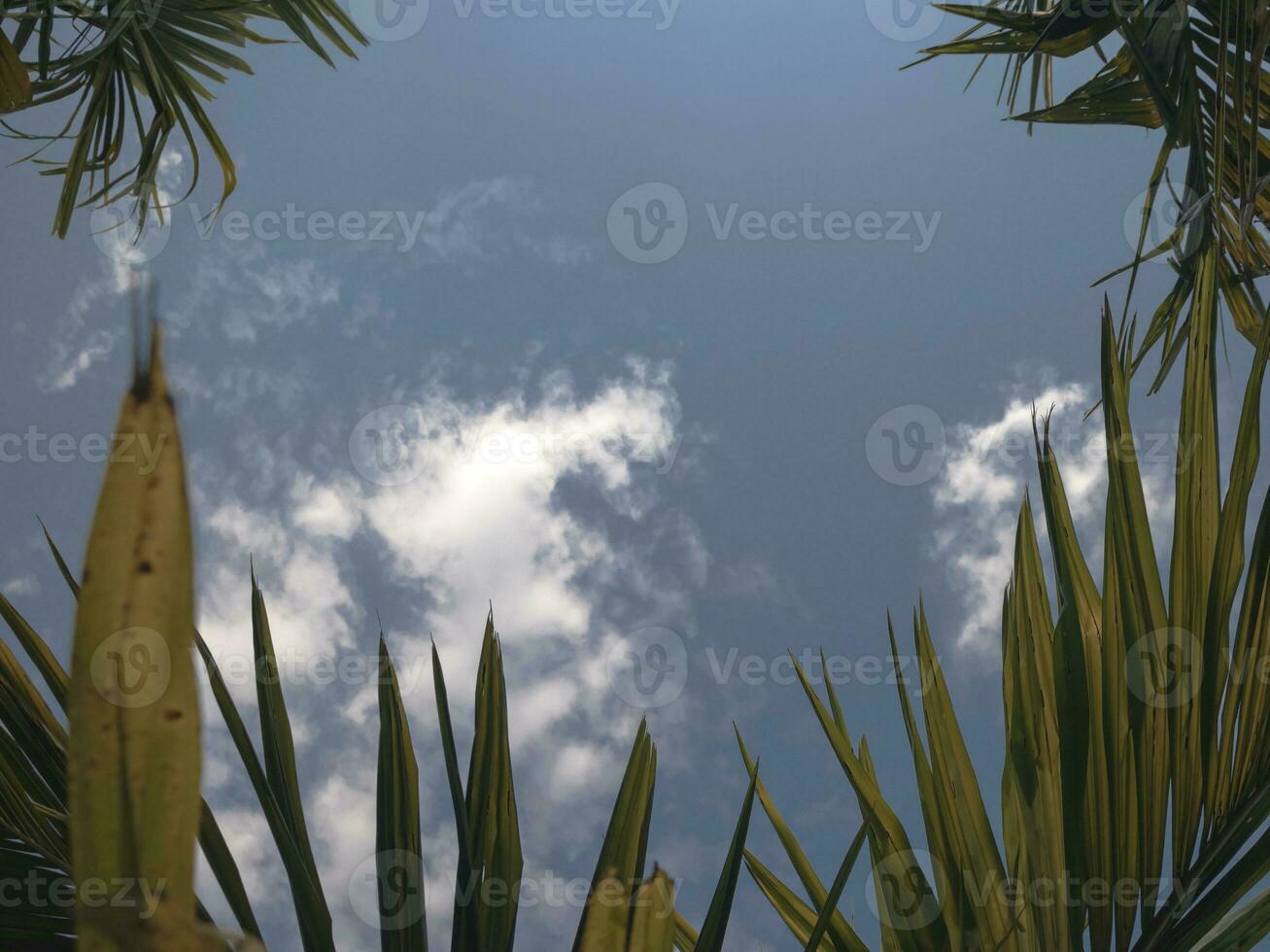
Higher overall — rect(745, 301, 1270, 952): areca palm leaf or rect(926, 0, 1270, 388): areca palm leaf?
rect(926, 0, 1270, 388): areca palm leaf

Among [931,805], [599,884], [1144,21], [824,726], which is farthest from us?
[1144,21]

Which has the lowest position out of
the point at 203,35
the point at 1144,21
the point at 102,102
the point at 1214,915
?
the point at 1214,915

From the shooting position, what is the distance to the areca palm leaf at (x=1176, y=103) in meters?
1.68

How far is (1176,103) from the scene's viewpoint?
1.83 metres

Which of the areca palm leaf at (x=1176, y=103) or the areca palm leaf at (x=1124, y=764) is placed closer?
the areca palm leaf at (x=1124, y=764)

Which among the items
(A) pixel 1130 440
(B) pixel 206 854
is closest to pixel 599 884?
(B) pixel 206 854

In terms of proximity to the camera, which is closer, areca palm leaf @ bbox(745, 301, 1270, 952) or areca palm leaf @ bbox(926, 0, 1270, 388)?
areca palm leaf @ bbox(745, 301, 1270, 952)

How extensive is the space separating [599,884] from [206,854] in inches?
18.3

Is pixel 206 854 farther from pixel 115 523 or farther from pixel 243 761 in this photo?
pixel 115 523

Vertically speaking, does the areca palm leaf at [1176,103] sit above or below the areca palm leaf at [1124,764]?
above

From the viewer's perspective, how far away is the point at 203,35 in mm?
2490

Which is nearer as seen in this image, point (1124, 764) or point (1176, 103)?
point (1124, 764)

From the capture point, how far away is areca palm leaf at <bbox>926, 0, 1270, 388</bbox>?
1.68 m

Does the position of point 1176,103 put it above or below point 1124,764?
above
